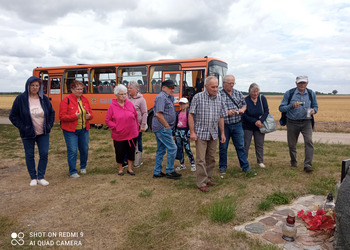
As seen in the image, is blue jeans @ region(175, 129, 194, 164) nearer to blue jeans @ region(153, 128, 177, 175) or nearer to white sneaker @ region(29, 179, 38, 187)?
blue jeans @ region(153, 128, 177, 175)

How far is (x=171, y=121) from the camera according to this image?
487 cm

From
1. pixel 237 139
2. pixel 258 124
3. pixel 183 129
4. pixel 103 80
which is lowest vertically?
pixel 237 139

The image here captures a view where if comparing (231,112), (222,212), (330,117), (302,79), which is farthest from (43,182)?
(330,117)

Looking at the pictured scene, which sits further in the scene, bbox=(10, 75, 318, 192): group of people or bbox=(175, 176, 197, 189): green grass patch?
bbox=(175, 176, 197, 189): green grass patch

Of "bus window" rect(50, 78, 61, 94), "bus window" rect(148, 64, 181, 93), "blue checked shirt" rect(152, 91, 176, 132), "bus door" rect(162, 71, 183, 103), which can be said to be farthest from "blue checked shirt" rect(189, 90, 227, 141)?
"bus window" rect(50, 78, 61, 94)

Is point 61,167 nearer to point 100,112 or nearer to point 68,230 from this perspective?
point 68,230

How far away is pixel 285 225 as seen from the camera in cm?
279

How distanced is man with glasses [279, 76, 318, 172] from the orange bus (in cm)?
561

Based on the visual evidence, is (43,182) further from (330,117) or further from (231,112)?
(330,117)

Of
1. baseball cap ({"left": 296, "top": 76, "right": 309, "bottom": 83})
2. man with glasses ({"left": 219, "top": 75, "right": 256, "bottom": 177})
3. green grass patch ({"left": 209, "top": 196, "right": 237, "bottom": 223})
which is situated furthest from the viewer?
baseball cap ({"left": 296, "top": 76, "right": 309, "bottom": 83})

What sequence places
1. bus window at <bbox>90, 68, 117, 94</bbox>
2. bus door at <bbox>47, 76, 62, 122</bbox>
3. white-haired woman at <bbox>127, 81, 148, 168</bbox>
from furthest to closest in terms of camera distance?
bus door at <bbox>47, 76, 62, 122</bbox>, bus window at <bbox>90, 68, 117, 94</bbox>, white-haired woman at <bbox>127, 81, 148, 168</bbox>

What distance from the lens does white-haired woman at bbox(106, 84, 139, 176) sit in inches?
196

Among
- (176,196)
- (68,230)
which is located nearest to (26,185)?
(68,230)

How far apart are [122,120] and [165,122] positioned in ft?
2.89
